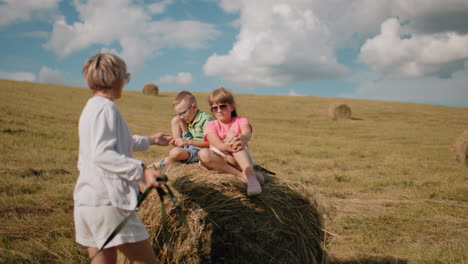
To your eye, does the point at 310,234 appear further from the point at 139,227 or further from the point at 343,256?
the point at 139,227

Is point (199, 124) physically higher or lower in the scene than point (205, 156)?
higher

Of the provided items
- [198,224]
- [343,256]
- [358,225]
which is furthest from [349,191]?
[198,224]

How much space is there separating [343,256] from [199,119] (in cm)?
251

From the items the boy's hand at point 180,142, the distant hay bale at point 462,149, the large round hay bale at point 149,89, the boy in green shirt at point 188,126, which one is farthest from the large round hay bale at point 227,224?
the large round hay bale at point 149,89

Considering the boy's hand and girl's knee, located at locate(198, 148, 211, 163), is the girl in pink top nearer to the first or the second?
girl's knee, located at locate(198, 148, 211, 163)

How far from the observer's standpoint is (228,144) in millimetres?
3564

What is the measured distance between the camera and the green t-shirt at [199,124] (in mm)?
4582

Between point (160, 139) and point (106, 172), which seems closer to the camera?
point (106, 172)

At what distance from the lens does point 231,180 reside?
3.45 metres

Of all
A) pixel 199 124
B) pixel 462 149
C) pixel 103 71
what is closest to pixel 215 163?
pixel 199 124

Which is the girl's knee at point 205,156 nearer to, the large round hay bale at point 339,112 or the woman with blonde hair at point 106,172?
the woman with blonde hair at point 106,172

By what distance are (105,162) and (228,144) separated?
1.66m

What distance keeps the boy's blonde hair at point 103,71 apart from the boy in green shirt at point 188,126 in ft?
6.25

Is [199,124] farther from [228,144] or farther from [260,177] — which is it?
[260,177]
